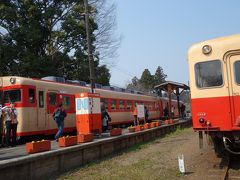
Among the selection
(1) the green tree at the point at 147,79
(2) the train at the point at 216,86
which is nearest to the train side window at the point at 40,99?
(2) the train at the point at 216,86

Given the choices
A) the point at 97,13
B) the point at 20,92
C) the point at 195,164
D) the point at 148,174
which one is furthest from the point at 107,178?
the point at 97,13

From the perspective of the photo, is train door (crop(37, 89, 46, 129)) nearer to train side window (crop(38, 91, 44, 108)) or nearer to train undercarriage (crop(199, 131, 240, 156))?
train side window (crop(38, 91, 44, 108))

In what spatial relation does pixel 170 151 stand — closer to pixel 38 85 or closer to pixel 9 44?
pixel 38 85

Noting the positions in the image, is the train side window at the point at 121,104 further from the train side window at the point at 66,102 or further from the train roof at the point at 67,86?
the train side window at the point at 66,102

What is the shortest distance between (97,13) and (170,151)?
22.5m

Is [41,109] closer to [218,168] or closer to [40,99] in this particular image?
[40,99]

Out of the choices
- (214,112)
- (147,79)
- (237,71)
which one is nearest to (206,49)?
(237,71)

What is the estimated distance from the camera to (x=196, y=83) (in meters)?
10.7

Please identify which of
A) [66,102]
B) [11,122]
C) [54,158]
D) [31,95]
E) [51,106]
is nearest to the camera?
[54,158]

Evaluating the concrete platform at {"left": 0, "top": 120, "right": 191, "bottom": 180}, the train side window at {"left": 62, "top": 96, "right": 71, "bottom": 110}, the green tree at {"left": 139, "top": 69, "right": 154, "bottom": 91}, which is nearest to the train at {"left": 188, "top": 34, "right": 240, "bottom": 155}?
the concrete platform at {"left": 0, "top": 120, "right": 191, "bottom": 180}

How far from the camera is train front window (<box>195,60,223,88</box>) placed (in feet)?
34.2

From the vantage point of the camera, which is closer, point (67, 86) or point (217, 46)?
point (217, 46)

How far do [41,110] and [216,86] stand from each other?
915 cm

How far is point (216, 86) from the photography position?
34.1ft
